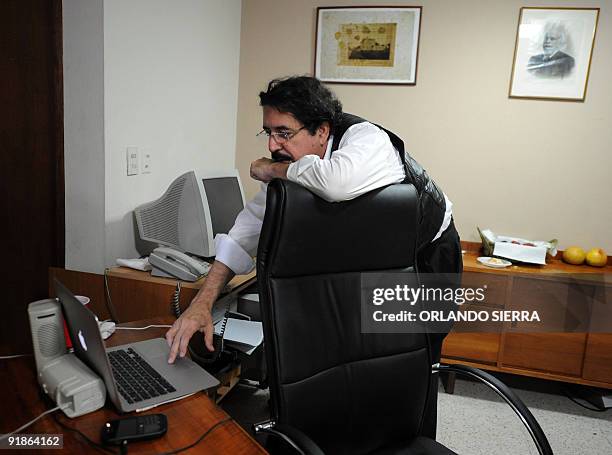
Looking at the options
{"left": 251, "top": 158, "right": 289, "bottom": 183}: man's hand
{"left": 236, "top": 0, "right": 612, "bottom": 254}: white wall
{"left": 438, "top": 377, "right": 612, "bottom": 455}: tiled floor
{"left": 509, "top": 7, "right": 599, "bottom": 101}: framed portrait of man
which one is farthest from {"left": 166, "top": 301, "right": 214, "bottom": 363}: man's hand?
{"left": 509, "top": 7, "right": 599, "bottom": 101}: framed portrait of man

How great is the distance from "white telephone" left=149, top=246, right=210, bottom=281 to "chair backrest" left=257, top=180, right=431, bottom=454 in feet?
2.88

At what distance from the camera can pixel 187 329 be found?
4.44 ft

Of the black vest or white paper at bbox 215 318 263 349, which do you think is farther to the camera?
white paper at bbox 215 318 263 349

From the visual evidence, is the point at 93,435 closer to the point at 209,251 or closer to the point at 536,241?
the point at 209,251

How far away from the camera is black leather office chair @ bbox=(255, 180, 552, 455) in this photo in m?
1.18

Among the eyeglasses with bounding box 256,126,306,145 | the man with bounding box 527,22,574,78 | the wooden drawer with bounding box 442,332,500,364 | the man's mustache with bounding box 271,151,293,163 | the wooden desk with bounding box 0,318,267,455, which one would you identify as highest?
the man with bounding box 527,22,574,78

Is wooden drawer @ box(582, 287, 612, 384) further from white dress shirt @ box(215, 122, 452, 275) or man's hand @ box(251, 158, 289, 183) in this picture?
man's hand @ box(251, 158, 289, 183)

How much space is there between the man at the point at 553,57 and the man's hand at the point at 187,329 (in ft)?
7.76

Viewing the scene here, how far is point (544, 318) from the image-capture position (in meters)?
2.71

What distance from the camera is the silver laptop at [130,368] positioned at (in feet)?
3.46

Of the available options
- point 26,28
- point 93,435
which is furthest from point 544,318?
point 26,28

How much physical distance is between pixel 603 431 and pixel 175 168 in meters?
2.48

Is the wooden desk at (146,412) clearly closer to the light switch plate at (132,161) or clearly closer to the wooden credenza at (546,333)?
the light switch plate at (132,161)

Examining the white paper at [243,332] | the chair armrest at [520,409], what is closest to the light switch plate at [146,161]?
the white paper at [243,332]
